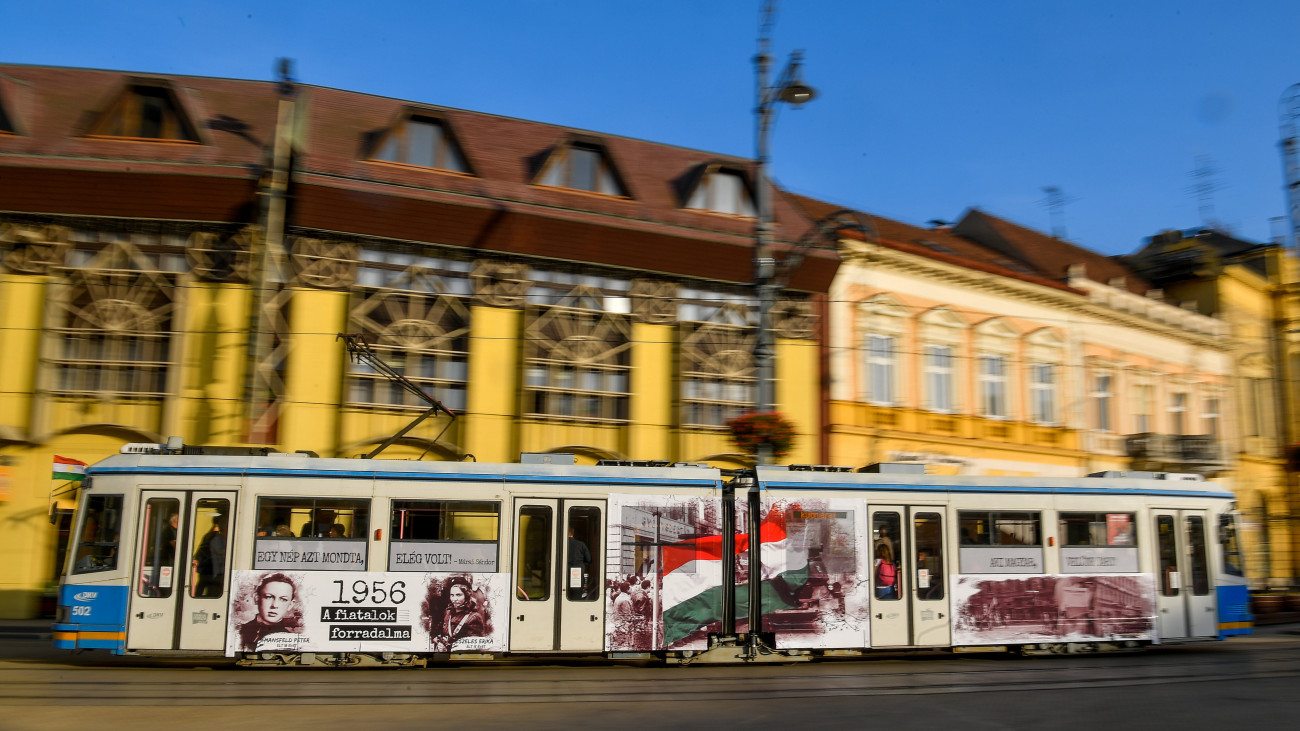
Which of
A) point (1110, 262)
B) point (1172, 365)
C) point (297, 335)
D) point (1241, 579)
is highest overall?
point (1110, 262)

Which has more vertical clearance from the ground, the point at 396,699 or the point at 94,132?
the point at 94,132

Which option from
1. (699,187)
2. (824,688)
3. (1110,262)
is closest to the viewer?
(824,688)

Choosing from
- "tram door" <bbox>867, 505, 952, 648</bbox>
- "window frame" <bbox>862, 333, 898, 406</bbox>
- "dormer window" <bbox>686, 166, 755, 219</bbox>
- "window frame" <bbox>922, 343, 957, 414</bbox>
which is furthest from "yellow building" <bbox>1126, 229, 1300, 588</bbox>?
"tram door" <bbox>867, 505, 952, 648</bbox>

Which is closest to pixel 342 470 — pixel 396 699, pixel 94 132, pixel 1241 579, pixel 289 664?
pixel 289 664

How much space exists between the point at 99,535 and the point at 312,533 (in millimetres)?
2641

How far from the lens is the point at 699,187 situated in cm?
2598

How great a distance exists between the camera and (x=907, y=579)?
14.9m

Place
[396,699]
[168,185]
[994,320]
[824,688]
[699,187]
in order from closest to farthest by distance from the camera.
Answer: [396,699]
[824,688]
[168,185]
[699,187]
[994,320]

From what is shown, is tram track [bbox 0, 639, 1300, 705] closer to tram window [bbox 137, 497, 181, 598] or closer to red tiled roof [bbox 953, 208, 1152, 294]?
tram window [bbox 137, 497, 181, 598]

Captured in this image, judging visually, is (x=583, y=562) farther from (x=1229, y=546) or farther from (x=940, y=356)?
(x=940, y=356)

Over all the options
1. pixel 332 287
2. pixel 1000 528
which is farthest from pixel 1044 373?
pixel 332 287

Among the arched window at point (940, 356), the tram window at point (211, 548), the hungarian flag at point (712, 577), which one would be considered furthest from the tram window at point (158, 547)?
the arched window at point (940, 356)

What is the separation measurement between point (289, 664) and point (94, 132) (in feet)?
45.0

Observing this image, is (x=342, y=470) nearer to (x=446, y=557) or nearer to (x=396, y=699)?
(x=446, y=557)
